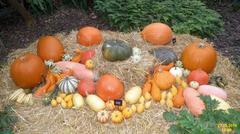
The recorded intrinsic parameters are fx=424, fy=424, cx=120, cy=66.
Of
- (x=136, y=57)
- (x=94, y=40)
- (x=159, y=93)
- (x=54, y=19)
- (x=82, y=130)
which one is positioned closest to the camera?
(x=82, y=130)

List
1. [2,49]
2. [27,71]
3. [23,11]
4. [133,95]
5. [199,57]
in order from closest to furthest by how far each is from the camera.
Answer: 1. [133,95]
2. [27,71]
3. [199,57]
4. [2,49]
5. [23,11]

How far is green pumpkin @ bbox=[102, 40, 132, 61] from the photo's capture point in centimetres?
471

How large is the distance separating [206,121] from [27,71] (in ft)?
7.74

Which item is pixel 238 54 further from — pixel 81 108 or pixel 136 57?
pixel 81 108

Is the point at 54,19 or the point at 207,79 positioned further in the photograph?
the point at 54,19

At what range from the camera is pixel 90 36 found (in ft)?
17.0

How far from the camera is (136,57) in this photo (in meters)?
4.80

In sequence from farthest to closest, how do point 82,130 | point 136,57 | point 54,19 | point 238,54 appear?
point 54,19
point 238,54
point 136,57
point 82,130

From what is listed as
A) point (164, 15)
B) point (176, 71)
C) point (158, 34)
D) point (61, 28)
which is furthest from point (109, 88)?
point (61, 28)

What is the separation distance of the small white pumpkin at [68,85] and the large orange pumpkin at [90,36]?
846 millimetres

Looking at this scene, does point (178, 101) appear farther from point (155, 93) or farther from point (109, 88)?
point (109, 88)

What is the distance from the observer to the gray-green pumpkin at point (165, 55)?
4.90 metres

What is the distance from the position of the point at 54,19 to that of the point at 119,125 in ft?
9.65

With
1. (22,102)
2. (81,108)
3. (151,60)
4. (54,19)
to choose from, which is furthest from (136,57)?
(54,19)
